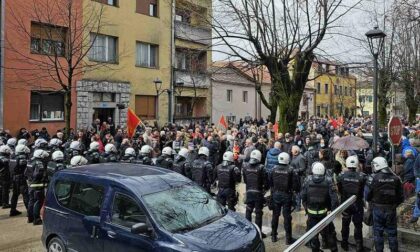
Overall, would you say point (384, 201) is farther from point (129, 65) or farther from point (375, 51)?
point (129, 65)

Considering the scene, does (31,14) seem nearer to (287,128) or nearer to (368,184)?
(287,128)

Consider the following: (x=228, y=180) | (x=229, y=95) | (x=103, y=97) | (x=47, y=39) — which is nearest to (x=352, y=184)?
(x=228, y=180)

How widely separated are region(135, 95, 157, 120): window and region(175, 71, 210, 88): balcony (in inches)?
104

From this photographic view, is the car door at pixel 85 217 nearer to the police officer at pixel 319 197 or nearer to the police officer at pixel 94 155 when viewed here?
the police officer at pixel 319 197

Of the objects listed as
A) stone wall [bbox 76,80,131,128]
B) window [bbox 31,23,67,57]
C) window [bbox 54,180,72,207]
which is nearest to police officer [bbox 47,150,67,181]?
window [bbox 54,180,72,207]

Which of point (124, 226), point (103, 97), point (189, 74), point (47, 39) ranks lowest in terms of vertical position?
point (124, 226)

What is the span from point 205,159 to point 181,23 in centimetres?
2215

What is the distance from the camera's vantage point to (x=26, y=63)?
71.8 feet

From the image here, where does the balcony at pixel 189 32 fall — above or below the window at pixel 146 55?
above

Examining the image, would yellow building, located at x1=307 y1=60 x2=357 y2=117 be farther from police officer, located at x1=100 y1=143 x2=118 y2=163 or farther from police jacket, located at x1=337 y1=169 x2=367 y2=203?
police jacket, located at x1=337 y1=169 x2=367 y2=203

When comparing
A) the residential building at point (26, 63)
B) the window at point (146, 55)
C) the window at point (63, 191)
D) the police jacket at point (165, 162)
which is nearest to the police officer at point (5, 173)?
the police jacket at point (165, 162)

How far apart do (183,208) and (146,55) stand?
78.5 feet

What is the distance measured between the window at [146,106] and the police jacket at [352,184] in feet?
70.0

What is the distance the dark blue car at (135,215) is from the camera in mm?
5777
